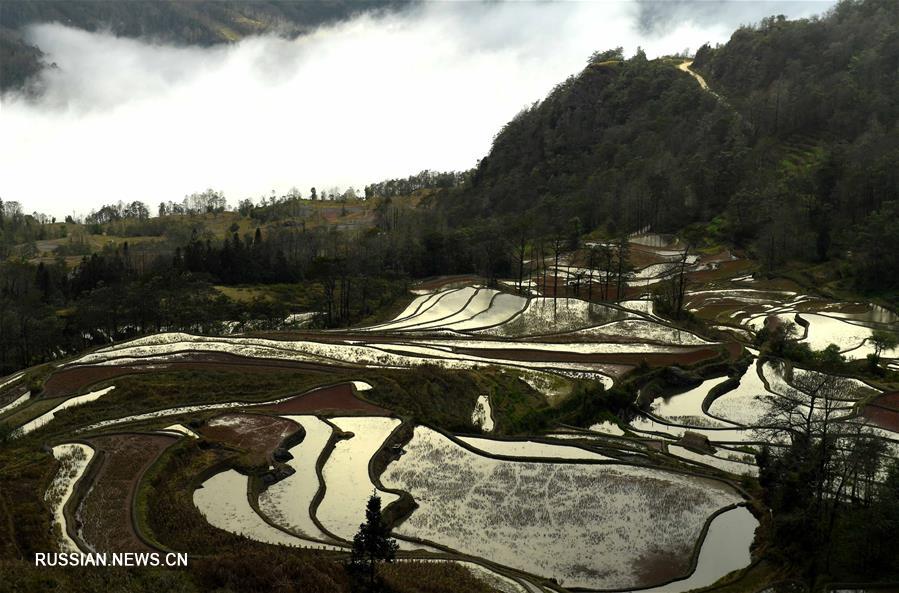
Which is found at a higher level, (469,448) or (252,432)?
(252,432)

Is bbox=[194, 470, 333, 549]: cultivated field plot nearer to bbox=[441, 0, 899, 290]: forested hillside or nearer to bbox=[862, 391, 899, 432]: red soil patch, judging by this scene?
bbox=[862, 391, 899, 432]: red soil patch

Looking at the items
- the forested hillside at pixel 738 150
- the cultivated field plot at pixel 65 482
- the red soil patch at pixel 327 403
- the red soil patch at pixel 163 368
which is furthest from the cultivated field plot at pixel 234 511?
the forested hillside at pixel 738 150

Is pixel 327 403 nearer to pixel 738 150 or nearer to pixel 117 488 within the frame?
pixel 117 488

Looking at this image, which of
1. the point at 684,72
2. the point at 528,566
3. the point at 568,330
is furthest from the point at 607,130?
the point at 528,566

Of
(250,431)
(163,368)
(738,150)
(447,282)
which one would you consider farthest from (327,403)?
(738,150)

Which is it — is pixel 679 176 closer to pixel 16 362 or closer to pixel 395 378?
pixel 395 378

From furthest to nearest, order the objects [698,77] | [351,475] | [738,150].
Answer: [698,77], [738,150], [351,475]

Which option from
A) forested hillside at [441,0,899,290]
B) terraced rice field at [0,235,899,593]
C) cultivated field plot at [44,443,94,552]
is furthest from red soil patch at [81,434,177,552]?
forested hillside at [441,0,899,290]
